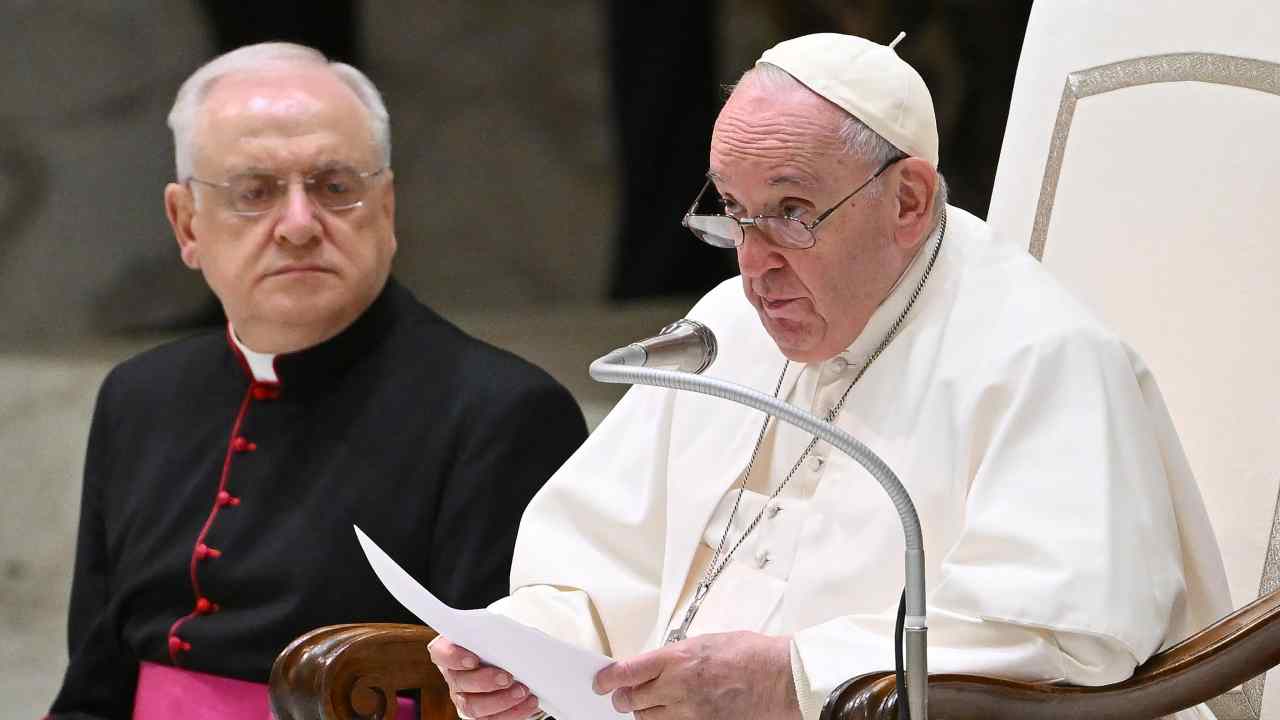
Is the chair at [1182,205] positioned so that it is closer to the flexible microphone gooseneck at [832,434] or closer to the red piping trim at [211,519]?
the flexible microphone gooseneck at [832,434]

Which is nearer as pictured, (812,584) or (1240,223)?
(812,584)

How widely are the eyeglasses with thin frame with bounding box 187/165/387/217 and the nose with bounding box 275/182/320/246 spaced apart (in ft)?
0.06

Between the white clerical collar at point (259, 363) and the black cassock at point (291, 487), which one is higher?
the white clerical collar at point (259, 363)

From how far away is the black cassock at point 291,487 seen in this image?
11.1ft

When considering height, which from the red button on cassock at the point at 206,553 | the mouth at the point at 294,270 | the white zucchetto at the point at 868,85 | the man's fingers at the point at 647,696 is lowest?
the red button on cassock at the point at 206,553

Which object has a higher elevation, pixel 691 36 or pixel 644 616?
pixel 691 36

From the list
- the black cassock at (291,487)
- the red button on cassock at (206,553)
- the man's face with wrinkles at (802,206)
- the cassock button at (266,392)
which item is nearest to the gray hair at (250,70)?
the black cassock at (291,487)

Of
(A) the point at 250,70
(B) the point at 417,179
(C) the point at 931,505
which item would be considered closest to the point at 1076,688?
(C) the point at 931,505

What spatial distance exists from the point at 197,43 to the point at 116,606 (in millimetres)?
2158

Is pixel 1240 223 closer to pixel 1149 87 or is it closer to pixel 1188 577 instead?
pixel 1149 87

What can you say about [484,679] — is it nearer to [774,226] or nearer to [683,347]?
[683,347]

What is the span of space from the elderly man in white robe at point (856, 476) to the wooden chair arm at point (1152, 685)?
47 millimetres

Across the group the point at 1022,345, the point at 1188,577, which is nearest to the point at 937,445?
the point at 1022,345

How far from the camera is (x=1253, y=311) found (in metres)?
2.87
